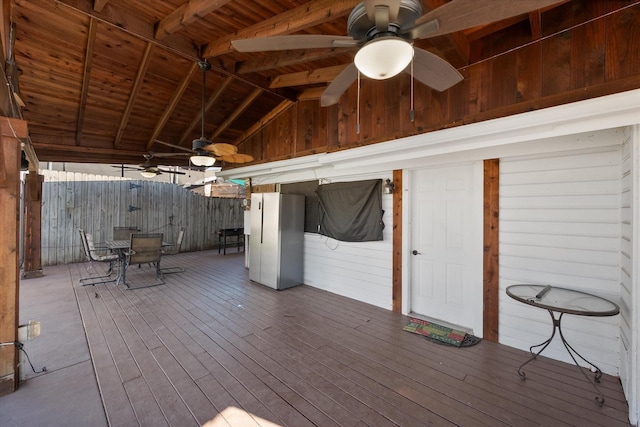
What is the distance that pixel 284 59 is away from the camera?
137 inches

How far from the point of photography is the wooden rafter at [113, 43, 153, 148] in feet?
12.3

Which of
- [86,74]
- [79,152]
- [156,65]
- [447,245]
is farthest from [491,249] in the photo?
[79,152]

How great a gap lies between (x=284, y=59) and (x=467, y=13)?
2602 millimetres

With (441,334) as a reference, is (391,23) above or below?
above

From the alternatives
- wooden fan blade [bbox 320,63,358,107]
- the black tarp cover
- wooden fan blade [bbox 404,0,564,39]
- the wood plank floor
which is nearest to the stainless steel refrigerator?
the black tarp cover

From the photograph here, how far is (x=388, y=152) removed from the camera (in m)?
3.24

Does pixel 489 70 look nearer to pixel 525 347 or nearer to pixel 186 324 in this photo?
pixel 525 347

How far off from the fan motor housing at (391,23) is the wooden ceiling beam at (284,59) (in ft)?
4.76

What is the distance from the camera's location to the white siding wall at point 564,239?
94.3 inches

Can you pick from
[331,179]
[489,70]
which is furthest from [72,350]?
[489,70]

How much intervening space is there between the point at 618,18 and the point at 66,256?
10.5 metres

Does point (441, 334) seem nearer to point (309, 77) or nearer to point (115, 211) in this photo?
point (309, 77)

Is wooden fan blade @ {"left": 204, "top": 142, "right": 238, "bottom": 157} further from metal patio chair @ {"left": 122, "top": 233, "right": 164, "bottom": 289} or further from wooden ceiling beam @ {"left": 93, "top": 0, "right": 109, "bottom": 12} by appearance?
metal patio chair @ {"left": 122, "top": 233, "right": 164, "bottom": 289}

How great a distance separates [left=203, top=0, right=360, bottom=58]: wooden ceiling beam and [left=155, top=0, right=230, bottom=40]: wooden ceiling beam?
54 cm
